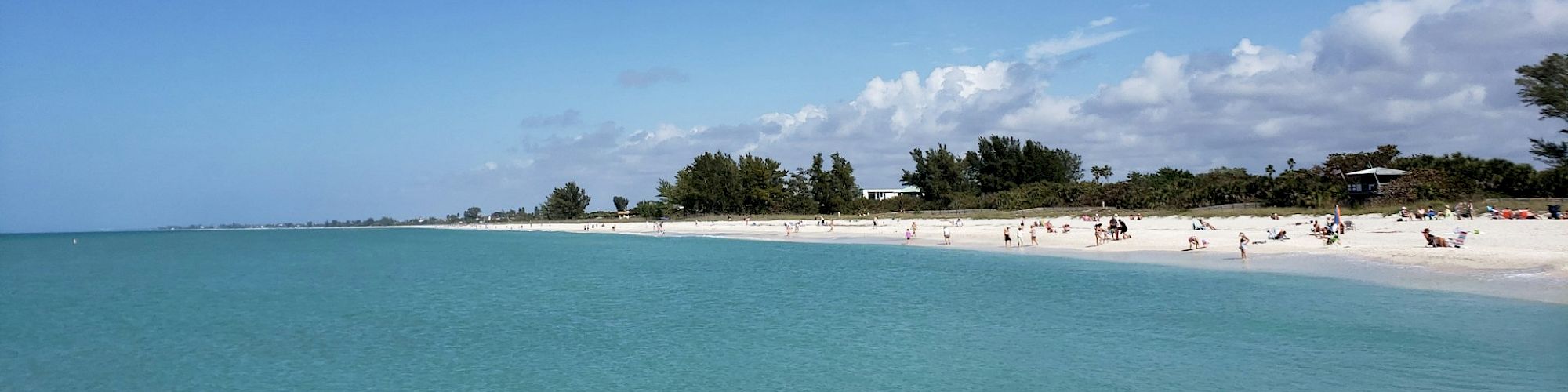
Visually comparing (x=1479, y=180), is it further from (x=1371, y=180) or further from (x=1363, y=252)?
(x=1363, y=252)

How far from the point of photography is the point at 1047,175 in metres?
96.2

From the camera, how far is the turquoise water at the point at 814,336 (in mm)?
12633

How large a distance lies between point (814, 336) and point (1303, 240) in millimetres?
25637

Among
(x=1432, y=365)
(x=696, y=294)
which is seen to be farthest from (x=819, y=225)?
(x=1432, y=365)

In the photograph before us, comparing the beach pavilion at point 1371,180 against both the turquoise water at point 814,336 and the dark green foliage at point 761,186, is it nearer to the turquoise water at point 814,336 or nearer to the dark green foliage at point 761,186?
the turquoise water at point 814,336

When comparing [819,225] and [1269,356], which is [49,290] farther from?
[819,225]

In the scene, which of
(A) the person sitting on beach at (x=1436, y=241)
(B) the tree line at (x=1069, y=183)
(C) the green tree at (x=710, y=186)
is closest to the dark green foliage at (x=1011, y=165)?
(B) the tree line at (x=1069, y=183)

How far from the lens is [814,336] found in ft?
55.3

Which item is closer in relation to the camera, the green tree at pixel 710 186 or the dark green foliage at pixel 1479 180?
the dark green foliage at pixel 1479 180

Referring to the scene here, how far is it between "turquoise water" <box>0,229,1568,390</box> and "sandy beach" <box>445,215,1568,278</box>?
→ 204 inches

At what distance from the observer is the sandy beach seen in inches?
971

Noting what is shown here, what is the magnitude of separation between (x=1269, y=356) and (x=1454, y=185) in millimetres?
43433

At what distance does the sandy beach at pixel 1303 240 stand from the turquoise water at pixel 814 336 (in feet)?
17.0

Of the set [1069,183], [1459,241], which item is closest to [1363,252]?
[1459,241]
